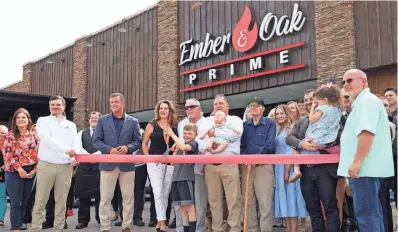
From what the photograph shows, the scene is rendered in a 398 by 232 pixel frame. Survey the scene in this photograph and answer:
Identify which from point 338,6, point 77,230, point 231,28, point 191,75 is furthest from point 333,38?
point 77,230

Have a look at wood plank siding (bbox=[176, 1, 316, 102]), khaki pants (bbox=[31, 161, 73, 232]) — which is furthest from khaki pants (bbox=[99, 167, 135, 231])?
wood plank siding (bbox=[176, 1, 316, 102])

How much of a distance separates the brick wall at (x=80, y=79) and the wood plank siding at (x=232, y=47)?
6.33 metres

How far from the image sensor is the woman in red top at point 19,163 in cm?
529

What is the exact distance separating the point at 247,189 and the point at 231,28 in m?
8.55

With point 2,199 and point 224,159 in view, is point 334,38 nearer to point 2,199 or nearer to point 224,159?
point 224,159

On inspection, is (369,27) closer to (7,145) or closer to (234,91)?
(234,91)

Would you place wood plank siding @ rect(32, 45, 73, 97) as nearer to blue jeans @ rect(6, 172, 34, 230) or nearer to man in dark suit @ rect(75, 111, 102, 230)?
man in dark suit @ rect(75, 111, 102, 230)

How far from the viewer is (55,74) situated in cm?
2070

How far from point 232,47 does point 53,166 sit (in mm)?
8348

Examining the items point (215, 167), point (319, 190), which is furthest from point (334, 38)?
point (319, 190)

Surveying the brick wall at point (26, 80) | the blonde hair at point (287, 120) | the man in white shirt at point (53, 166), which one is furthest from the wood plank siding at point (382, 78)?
the brick wall at point (26, 80)

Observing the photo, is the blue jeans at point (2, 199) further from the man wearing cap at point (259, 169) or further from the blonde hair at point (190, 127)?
the man wearing cap at point (259, 169)

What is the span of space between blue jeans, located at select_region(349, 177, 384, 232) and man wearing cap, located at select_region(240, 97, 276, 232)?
154 centimetres

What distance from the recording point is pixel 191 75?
13.8 m
